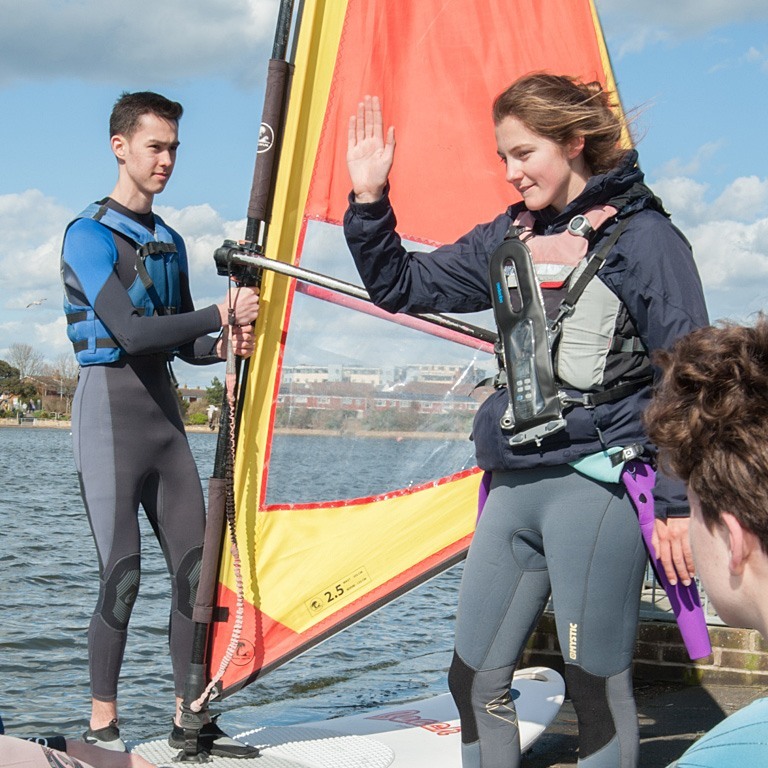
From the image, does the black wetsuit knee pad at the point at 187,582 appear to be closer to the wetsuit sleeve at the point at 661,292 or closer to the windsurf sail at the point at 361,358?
the windsurf sail at the point at 361,358

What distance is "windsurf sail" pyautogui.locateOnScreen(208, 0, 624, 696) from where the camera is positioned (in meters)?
3.52

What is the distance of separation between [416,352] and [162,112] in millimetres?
1170

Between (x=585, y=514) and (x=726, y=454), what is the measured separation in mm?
1390

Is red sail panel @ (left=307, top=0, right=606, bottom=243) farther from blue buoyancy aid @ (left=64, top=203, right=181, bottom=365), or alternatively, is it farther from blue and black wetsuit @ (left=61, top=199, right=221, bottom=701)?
blue and black wetsuit @ (left=61, top=199, right=221, bottom=701)

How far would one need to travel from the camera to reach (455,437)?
375cm

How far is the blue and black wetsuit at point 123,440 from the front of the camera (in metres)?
3.35

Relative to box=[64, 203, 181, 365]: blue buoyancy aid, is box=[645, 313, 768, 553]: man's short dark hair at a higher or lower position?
lower

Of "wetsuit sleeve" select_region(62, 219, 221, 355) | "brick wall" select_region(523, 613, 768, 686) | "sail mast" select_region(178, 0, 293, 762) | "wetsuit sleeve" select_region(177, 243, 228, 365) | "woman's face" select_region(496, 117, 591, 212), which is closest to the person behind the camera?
"woman's face" select_region(496, 117, 591, 212)

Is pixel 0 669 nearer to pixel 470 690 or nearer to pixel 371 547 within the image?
pixel 371 547

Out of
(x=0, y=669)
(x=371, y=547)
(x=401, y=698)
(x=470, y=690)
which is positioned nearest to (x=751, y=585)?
(x=470, y=690)

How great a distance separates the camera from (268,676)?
683 cm

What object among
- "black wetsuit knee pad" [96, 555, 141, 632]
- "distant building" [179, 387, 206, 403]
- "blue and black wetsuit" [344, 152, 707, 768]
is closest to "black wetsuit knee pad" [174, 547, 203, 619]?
"black wetsuit knee pad" [96, 555, 141, 632]

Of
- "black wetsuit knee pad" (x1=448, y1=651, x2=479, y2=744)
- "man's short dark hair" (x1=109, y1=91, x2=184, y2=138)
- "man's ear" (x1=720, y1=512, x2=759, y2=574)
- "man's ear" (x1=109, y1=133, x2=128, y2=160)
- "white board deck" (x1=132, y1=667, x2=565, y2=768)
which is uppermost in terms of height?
"man's short dark hair" (x1=109, y1=91, x2=184, y2=138)

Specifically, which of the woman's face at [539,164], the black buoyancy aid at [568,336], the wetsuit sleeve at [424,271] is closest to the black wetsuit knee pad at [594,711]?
the black buoyancy aid at [568,336]
